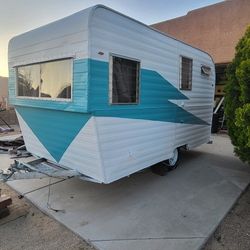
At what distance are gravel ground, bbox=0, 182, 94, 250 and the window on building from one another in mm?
1650

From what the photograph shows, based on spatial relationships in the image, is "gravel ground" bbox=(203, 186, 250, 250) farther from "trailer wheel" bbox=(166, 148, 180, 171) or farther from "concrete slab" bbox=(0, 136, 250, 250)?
"trailer wheel" bbox=(166, 148, 180, 171)

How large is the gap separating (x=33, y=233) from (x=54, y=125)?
1.49 metres

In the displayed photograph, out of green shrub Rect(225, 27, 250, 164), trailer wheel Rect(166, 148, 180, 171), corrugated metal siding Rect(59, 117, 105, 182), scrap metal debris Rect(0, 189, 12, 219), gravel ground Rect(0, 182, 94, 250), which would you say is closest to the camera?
gravel ground Rect(0, 182, 94, 250)

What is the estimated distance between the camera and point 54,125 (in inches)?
151

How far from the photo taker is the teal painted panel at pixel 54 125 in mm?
3461

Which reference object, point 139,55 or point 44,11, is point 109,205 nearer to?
point 139,55

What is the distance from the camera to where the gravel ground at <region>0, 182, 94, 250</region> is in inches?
113

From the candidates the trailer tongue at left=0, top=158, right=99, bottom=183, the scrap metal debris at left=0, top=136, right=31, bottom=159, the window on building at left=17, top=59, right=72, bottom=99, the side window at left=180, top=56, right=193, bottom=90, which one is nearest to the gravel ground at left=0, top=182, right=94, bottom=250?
the trailer tongue at left=0, top=158, right=99, bottom=183

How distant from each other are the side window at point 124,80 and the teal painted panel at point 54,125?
56cm

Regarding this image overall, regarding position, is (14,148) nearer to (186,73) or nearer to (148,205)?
(148,205)

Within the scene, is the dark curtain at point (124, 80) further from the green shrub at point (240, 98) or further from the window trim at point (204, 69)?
the window trim at point (204, 69)

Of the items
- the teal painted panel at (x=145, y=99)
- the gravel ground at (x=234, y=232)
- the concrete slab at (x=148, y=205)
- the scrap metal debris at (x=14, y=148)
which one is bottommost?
the gravel ground at (x=234, y=232)

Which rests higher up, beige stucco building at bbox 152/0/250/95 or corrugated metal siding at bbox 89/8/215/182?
beige stucco building at bbox 152/0/250/95

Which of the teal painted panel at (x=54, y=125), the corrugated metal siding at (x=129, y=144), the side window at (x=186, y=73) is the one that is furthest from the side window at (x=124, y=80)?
the side window at (x=186, y=73)
